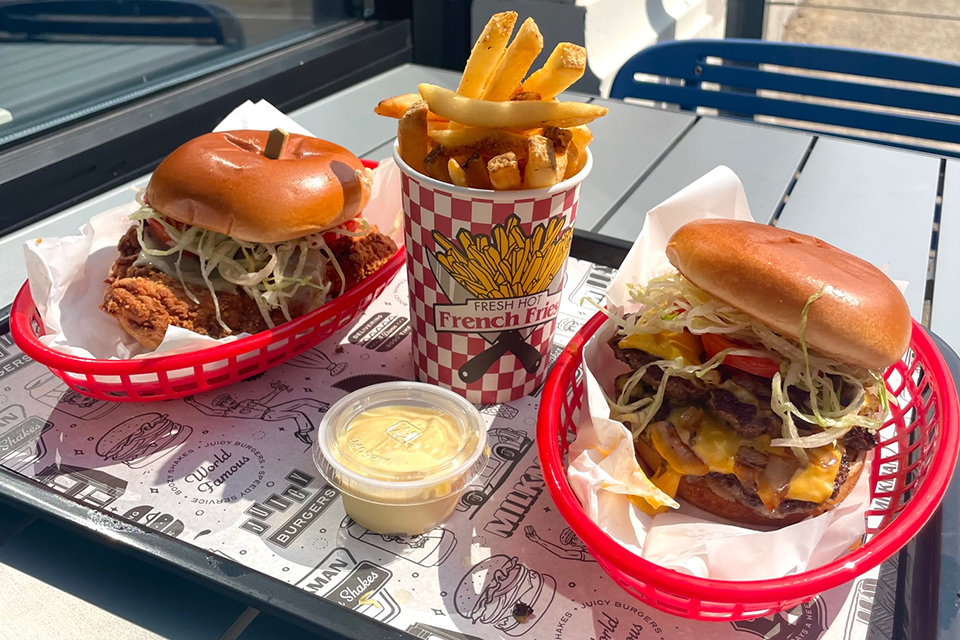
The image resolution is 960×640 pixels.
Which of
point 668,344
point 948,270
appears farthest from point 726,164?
point 668,344

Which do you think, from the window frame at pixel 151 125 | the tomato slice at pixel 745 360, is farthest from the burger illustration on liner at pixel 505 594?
the window frame at pixel 151 125

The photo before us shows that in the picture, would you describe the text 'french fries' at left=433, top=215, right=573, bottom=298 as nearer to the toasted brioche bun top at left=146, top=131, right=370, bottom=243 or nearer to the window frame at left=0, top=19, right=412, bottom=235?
the toasted brioche bun top at left=146, top=131, right=370, bottom=243

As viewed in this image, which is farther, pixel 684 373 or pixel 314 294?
pixel 314 294

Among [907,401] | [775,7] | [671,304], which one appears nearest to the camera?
[671,304]

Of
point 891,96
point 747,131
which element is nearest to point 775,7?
point 891,96

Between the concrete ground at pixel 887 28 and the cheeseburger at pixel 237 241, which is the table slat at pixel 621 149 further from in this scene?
the concrete ground at pixel 887 28

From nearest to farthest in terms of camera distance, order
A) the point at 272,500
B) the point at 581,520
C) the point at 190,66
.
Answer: the point at 581,520 → the point at 272,500 → the point at 190,66

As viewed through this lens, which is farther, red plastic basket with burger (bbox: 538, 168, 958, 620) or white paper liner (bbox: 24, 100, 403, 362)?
white paper liner (bbox: 24, 100, 403, 362)

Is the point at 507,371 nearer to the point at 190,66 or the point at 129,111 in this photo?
the point at 129,111

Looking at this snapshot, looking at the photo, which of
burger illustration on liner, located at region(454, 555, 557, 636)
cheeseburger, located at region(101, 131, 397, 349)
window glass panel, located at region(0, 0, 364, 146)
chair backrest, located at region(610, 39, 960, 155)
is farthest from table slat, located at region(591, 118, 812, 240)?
window glass panel, located at region(0, 0, 364, 146)
